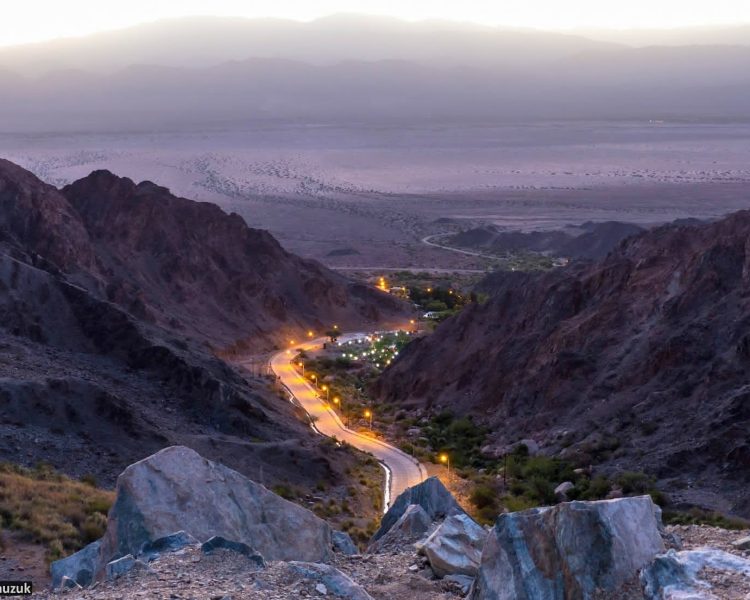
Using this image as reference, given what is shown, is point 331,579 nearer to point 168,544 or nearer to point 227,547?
point 227,547

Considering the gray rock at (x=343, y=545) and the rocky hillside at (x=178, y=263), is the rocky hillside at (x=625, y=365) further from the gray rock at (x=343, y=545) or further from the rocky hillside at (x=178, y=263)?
the rocky hillside at (x=178, y=263)

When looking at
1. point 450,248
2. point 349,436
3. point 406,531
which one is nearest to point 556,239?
point 450,248

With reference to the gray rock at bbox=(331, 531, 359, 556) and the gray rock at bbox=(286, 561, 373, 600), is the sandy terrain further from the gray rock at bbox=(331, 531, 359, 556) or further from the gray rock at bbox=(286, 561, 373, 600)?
the gray rock at bbox=(286, 561, 373, 600)

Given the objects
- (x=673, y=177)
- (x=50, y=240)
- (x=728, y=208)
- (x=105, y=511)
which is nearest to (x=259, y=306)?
(x=50, y=240)

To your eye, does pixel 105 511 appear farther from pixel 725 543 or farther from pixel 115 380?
pixel 115 380

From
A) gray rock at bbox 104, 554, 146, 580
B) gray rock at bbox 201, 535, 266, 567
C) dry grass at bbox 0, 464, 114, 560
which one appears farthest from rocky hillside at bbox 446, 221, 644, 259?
gray rock at bbox 104, 554, 146, 580

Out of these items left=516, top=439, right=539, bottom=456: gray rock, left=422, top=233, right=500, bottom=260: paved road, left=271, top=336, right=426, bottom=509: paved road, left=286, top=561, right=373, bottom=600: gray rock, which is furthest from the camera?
left=422, top=233, right=500, bottom=260: paved road
